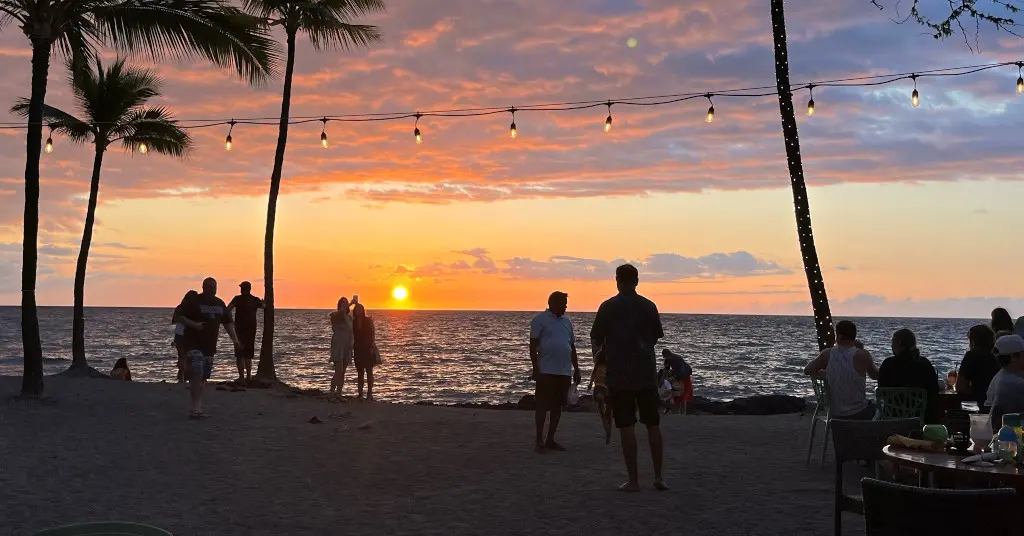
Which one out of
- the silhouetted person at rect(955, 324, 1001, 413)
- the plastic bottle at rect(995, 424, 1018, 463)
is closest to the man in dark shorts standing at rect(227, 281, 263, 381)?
the silhouetted person at rect(955, 324, 1001, 413)

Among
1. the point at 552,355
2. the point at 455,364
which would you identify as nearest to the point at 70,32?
the point at 552,355

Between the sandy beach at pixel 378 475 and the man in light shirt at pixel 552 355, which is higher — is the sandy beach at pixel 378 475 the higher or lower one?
the lower one

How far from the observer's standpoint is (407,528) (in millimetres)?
6508

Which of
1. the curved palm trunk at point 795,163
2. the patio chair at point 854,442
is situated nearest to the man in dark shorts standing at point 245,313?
the curved palm trunk at point 795,163

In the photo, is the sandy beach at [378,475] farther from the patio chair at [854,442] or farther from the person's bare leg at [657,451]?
the patio chair at [854,442]

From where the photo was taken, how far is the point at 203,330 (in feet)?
38.5

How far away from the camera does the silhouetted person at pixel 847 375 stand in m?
8.31

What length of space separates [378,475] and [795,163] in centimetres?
880

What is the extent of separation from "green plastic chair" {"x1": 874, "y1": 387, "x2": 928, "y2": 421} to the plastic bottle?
118 inches

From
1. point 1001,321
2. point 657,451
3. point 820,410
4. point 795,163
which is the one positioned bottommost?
point 657,451

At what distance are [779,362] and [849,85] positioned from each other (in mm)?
41360

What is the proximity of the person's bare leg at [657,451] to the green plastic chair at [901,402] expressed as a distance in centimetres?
204

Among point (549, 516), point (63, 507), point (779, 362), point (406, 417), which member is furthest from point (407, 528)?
point (779, 362)

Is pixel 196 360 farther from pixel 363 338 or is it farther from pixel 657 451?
pixel 657 451
